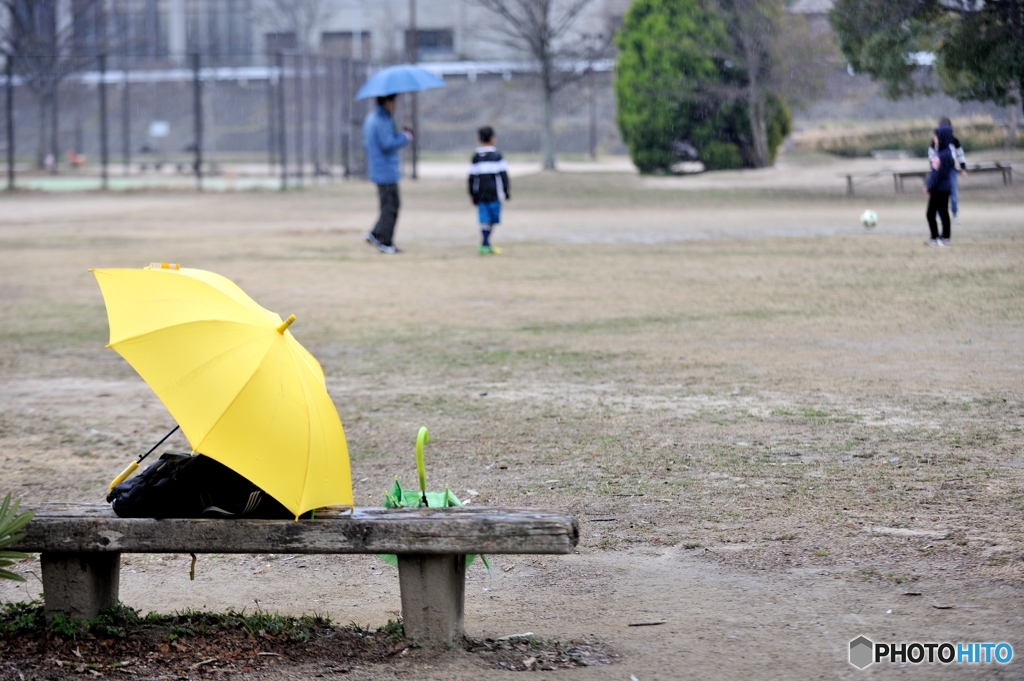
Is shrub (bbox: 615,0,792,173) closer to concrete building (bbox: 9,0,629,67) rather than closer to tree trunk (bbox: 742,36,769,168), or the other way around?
tree trunk (bbox: 742,36,769,168)

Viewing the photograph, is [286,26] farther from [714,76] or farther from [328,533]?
[328,533]

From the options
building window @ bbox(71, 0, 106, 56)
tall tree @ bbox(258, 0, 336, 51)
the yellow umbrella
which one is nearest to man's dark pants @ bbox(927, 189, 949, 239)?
the yellow umbrella

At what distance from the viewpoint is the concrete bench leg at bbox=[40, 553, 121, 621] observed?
4270 mm

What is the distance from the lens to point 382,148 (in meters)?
17.1

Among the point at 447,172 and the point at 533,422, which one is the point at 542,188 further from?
the point at 533,422

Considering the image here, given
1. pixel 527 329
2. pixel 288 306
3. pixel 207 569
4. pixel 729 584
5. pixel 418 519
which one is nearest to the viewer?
pixel 418 519

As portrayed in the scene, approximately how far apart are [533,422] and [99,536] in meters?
3.66

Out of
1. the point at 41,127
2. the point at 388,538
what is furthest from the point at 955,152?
the point at 41,127

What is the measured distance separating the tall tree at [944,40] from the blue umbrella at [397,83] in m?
12.0

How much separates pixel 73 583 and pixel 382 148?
43.5ft

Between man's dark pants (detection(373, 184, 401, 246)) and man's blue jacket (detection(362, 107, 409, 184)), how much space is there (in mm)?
114

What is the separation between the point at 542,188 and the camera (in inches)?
1307

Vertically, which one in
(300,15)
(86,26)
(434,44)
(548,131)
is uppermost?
(300,15)

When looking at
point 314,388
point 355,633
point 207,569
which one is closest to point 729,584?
point 355,633
